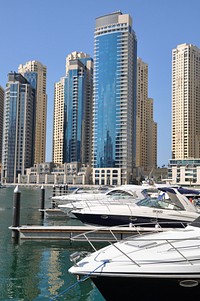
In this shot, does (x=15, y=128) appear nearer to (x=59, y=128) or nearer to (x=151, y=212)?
(x=59, y=128)

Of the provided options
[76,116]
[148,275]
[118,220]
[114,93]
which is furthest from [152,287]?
[76,116]

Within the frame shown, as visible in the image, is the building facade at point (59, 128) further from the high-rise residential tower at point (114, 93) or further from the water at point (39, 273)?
the water at point (39, 273)

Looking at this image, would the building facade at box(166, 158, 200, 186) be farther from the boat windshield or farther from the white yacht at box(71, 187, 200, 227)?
the white yacht at box(71, 187, 200, 227)

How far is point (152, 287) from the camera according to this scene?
7566 mm

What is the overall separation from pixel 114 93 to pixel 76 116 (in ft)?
114

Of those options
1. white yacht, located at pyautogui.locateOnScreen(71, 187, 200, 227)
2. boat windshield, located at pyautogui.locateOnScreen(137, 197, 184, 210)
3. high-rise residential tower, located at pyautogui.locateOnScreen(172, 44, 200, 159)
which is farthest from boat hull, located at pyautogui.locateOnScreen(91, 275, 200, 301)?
high-rise residential tower, located at pyautogui.locateOnScreen(172, 44, 200, 159)

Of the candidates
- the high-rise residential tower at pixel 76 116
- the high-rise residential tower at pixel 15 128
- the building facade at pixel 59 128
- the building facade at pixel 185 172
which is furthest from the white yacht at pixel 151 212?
the building facade at pixel 59 128

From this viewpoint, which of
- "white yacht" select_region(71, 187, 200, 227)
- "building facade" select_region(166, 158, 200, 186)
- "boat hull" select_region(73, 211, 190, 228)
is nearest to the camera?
"white yacht" select_region(71, 187, 200, 227)

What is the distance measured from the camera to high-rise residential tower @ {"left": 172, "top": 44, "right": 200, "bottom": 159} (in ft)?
576

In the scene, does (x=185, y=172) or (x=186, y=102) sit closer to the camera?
(x=185, y=172)

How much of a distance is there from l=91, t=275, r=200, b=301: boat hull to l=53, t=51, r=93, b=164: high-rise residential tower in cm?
17438

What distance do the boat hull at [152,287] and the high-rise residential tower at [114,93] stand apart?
146242mm

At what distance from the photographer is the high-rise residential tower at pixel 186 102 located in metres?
176

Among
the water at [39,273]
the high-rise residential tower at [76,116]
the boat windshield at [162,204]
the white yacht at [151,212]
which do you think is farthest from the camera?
the high-rise residential tower at [76,116]
